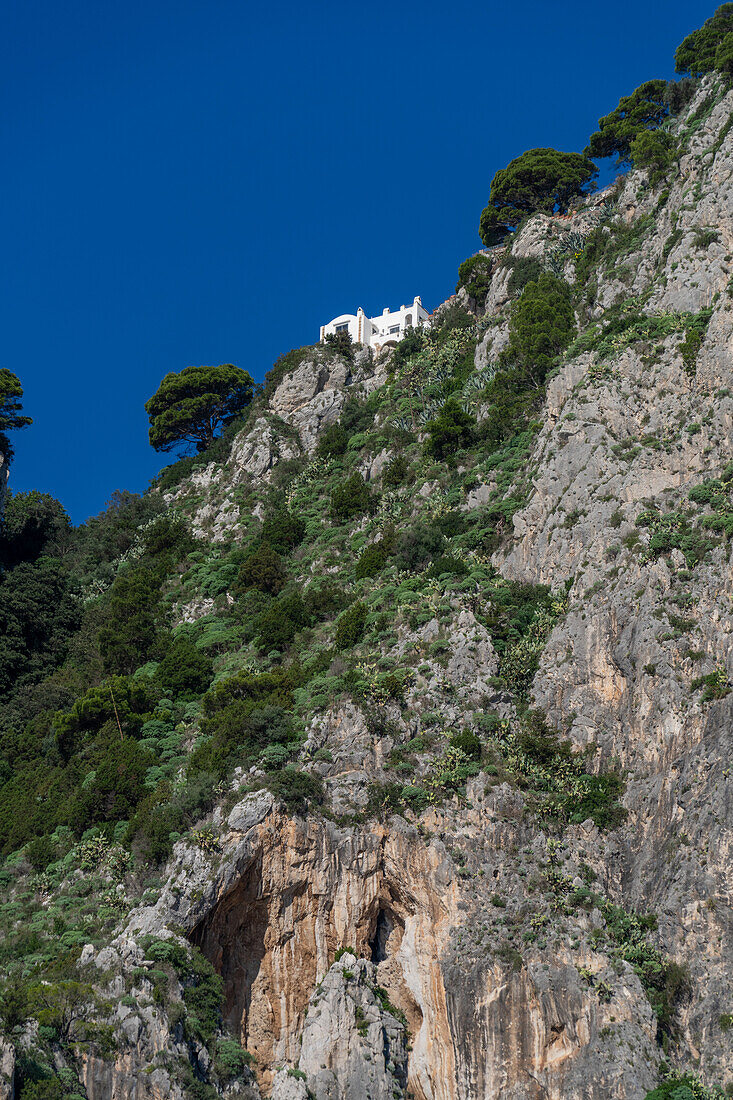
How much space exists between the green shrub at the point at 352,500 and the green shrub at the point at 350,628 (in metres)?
12.6

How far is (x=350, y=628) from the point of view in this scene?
157 feet

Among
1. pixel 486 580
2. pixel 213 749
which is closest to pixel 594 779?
pixel 486 580

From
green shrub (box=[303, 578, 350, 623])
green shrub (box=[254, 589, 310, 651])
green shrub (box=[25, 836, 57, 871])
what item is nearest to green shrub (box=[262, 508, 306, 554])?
green shrub (box=[254, 589, 310, 651])

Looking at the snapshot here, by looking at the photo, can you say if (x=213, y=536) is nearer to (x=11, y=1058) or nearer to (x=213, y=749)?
(x=213, y=749)

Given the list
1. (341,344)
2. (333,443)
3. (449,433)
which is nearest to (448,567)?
(449,433)

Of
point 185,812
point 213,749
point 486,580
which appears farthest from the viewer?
A: point 486,580

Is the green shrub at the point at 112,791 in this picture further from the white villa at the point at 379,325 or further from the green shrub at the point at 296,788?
the white villa at the point at 379,325

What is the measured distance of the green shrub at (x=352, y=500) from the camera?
6100 centimetres

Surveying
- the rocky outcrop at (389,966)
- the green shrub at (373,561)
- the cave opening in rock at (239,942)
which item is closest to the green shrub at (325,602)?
the green shrub at (373,561)

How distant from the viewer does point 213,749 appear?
1711 inches

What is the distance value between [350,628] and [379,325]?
48.1m

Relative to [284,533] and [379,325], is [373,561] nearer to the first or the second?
[284,533]

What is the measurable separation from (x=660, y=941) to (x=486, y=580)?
18.1 m

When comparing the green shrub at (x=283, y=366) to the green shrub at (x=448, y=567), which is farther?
the green shrub at (x=283, y=366)
